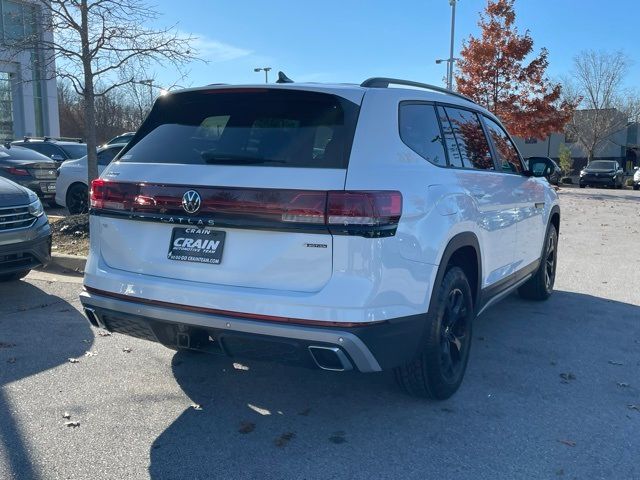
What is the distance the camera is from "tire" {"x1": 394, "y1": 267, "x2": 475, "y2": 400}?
140 inches

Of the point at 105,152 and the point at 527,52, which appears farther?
the point at 527,52

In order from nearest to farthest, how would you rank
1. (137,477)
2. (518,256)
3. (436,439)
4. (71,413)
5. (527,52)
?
(137,477), (436,439), (71,413), (518,256), (527,52)

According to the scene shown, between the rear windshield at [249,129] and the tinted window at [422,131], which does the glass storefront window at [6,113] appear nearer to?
the rear windshield at [249,129]

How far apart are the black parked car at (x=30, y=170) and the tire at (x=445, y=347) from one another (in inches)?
431

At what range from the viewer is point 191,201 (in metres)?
3.19

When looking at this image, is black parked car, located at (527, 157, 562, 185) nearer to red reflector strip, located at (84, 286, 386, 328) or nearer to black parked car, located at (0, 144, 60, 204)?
red reflector strip, located at (84, 286, 386, 328)

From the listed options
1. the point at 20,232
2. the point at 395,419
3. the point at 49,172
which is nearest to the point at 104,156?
the point at 49,172

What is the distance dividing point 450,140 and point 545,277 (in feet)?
9.31

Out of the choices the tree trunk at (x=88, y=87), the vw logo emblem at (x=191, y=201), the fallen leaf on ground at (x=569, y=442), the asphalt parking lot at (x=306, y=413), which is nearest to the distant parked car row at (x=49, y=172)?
the tree trunk at (x=88, y=87)

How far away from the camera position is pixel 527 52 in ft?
75.9

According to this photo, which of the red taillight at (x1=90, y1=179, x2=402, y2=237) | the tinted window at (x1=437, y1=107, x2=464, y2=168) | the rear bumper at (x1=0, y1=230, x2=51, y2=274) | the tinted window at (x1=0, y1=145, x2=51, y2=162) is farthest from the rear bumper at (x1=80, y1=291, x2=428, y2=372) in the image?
the tinted window at (x1=0, y1=145, x2=51, y2=162)

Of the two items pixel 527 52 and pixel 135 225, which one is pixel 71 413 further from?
pixel 527 52

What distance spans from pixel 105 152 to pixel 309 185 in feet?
32.8

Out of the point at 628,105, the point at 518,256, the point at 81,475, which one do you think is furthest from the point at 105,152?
the point at 628,105
